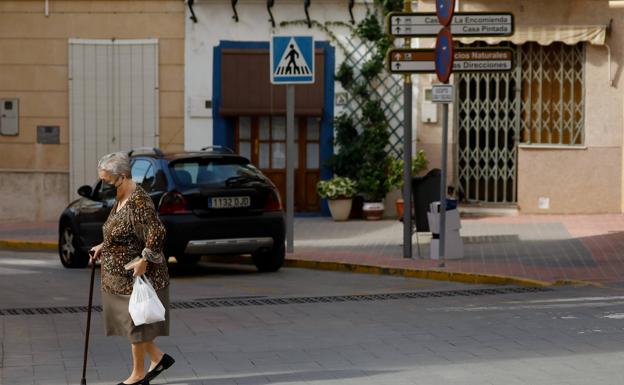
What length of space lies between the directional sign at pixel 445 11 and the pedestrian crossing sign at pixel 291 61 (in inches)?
119

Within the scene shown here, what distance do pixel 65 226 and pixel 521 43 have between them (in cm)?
941

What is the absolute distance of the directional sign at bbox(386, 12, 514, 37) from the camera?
16.4 m

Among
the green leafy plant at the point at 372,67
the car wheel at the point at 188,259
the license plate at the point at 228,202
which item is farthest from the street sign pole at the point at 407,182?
the green leafy plant at the point at 372,67

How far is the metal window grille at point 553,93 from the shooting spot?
2366cm

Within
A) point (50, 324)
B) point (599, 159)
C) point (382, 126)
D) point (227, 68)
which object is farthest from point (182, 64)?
point (50, 324)

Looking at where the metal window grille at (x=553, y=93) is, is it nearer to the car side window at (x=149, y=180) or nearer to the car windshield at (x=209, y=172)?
the car windshield at (x=209, y=172)

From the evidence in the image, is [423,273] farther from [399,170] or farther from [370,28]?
[370,28]

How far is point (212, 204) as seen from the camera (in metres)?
15.7

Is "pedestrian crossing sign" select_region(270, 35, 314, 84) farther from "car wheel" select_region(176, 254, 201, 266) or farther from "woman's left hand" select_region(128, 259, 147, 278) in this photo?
"woman's left hand" select_region(128, 259, 147, 278)

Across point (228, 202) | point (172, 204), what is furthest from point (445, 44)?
point (172, 204)

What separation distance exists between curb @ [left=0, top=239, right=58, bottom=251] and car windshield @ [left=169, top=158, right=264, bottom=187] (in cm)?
519

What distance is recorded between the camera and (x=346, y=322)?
11492mm

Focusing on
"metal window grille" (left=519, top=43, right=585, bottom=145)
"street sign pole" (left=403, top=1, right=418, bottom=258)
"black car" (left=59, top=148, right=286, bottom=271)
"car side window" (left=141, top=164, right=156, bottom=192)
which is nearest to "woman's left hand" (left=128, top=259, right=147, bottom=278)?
"black car" (left=59, top=148, right=286, bottom=271)

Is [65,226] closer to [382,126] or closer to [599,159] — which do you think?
[382,126]
